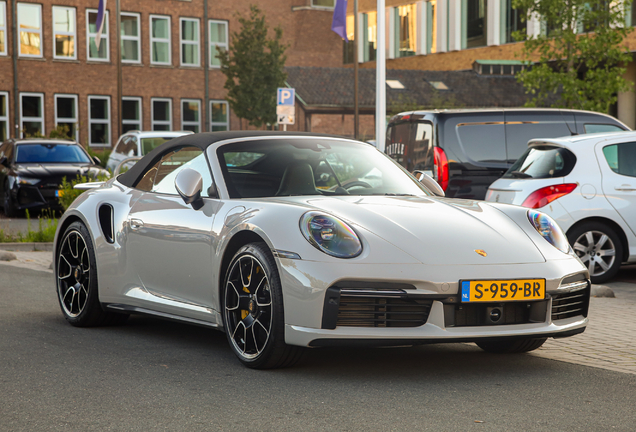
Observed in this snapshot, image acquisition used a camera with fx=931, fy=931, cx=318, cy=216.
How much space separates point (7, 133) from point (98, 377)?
40.8 m

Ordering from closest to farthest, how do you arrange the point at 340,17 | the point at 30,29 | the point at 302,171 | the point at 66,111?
the point at 302,171
the point at 340,17
the point at 30,29
the point at 66,111

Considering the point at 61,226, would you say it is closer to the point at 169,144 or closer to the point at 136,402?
the point at 169,144

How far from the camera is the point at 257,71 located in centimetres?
4072

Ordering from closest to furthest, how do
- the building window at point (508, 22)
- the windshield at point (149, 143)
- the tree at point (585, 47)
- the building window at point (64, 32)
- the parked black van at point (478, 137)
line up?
1. the parked black van at point (478, 137)
2. the windshield at point (149, 143)
3. the tree at point (585, 47)
4. the building window at point (64, 32)
5. the building window at point (508, 22)

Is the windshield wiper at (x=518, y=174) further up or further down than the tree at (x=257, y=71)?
further down

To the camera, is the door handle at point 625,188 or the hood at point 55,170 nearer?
the door handle at point 625,188

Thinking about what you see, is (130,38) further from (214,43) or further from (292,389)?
(292,389)

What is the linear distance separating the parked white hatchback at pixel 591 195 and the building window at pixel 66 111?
37.4 metres

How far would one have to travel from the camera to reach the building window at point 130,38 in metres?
46.2

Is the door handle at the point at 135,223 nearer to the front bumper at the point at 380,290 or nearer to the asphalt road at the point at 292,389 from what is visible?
the asphalt road at the point at 292,389

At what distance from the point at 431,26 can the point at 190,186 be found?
48.1 meters

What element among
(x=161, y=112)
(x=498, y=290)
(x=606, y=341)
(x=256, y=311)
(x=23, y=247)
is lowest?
(x=23, y=247)

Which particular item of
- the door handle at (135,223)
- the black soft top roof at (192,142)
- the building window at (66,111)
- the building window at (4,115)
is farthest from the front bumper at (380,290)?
the building window at (66,111)

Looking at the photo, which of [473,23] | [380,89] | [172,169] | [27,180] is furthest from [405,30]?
[172,169]
